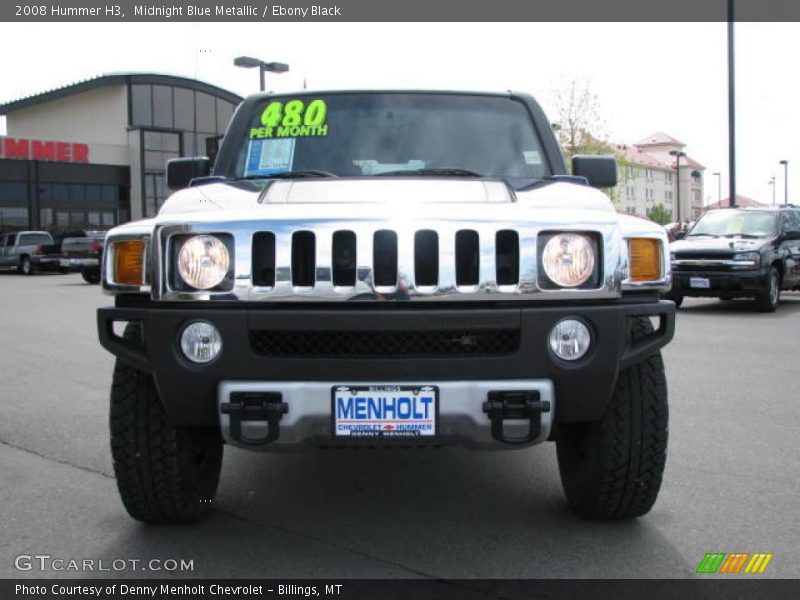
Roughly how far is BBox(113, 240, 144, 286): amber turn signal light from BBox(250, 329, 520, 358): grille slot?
0.56m

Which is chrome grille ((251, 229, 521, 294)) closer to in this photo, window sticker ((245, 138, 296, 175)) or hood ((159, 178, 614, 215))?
hood ((159, 178, 614, 215))

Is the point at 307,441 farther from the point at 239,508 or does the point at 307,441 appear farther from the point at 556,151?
the point at 556,151

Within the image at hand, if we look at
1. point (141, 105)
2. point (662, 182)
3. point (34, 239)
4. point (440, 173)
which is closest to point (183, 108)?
point (141, 105)

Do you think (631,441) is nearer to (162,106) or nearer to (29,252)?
(29,252)

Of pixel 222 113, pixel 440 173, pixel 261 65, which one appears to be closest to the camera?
pixel 440 173

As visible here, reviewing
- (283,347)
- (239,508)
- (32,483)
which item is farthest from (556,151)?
(32,483)

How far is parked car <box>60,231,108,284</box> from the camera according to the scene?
75.0 ft

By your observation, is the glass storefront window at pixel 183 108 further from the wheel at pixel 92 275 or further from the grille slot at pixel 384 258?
the grille slot at pixel 384 258

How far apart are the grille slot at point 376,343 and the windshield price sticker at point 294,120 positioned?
1609 millimetres

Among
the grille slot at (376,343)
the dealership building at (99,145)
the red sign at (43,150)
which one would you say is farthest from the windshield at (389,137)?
the red sign at (43,150)

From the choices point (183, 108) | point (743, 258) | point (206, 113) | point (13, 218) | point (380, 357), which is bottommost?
point (380, 357)

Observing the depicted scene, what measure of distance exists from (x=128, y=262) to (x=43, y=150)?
38085 mm

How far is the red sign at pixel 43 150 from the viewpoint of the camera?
36469 millimetres

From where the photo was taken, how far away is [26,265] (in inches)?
1189
